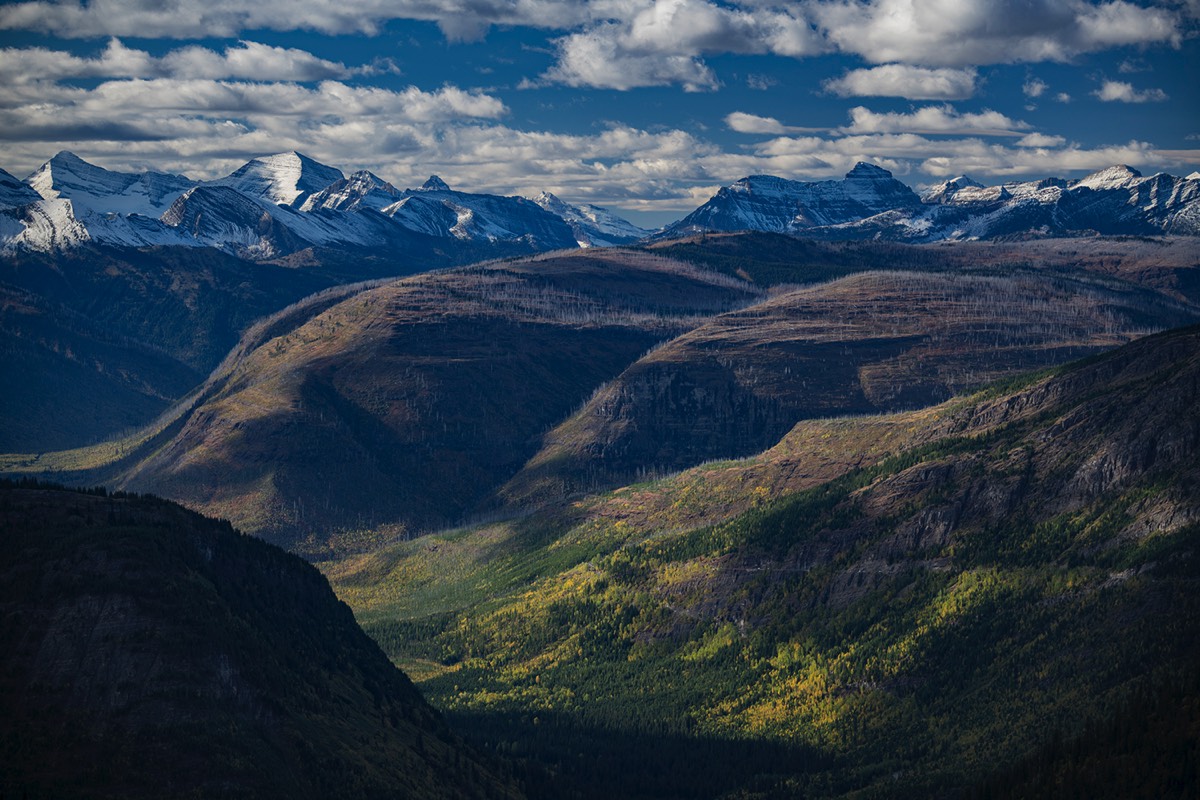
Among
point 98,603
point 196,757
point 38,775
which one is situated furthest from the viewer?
point 98,603

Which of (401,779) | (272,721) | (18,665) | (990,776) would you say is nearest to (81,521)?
(18,665)

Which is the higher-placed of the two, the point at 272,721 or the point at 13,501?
the point at 13,501

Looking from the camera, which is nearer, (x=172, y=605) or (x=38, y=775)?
(x=38, y=775)

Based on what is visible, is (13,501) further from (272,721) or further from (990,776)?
(990,776)

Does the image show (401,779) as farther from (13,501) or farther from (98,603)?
(13,501)

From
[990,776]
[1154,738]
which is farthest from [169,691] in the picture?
[1154,738]

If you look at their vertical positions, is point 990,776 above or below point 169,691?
below

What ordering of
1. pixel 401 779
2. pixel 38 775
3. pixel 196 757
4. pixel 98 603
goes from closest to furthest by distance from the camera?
pixel 38 775
pixel 196 757
pixel 98 603
pixel 401 779

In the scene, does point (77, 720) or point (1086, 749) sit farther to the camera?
point (1086, 749)

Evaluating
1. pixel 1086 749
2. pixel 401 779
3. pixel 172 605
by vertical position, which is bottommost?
pixel 401 779
